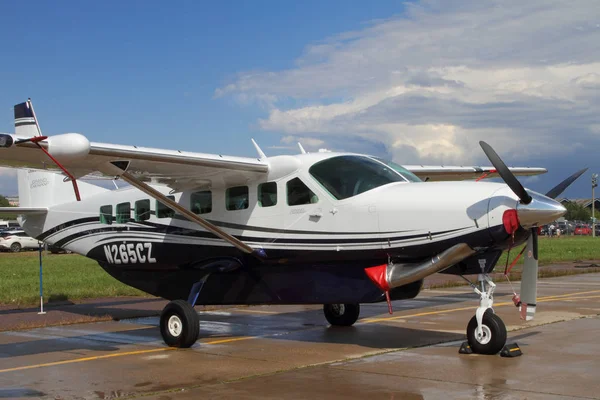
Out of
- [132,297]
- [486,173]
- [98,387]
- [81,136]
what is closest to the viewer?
[98,387]

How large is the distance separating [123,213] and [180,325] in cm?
333

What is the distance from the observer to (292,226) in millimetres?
11016

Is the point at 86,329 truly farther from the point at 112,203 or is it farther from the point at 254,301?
the point at 254,301

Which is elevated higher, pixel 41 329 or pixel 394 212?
pixel 394 212

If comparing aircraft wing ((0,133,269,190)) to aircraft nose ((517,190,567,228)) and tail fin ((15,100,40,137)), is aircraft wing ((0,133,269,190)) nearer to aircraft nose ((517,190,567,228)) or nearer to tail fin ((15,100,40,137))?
aircraft nose ((517,190,567,228))

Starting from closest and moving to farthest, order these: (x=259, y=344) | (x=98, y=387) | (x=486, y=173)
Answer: (x=98, y=387) < (x=259, y=344) < (x=486, y=173)

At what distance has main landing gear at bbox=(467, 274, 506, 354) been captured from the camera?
31.1ft

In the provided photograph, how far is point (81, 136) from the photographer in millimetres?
9266

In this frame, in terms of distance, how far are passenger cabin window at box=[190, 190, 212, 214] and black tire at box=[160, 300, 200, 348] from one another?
173cm

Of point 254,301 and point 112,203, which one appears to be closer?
point 254,301

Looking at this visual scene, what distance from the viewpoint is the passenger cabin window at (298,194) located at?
1085 centimetres

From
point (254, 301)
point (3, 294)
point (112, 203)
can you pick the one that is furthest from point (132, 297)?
point (254, 301)

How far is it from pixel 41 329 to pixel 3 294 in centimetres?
697

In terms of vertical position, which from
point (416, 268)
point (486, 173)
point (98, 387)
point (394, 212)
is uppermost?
point (486, 173)
